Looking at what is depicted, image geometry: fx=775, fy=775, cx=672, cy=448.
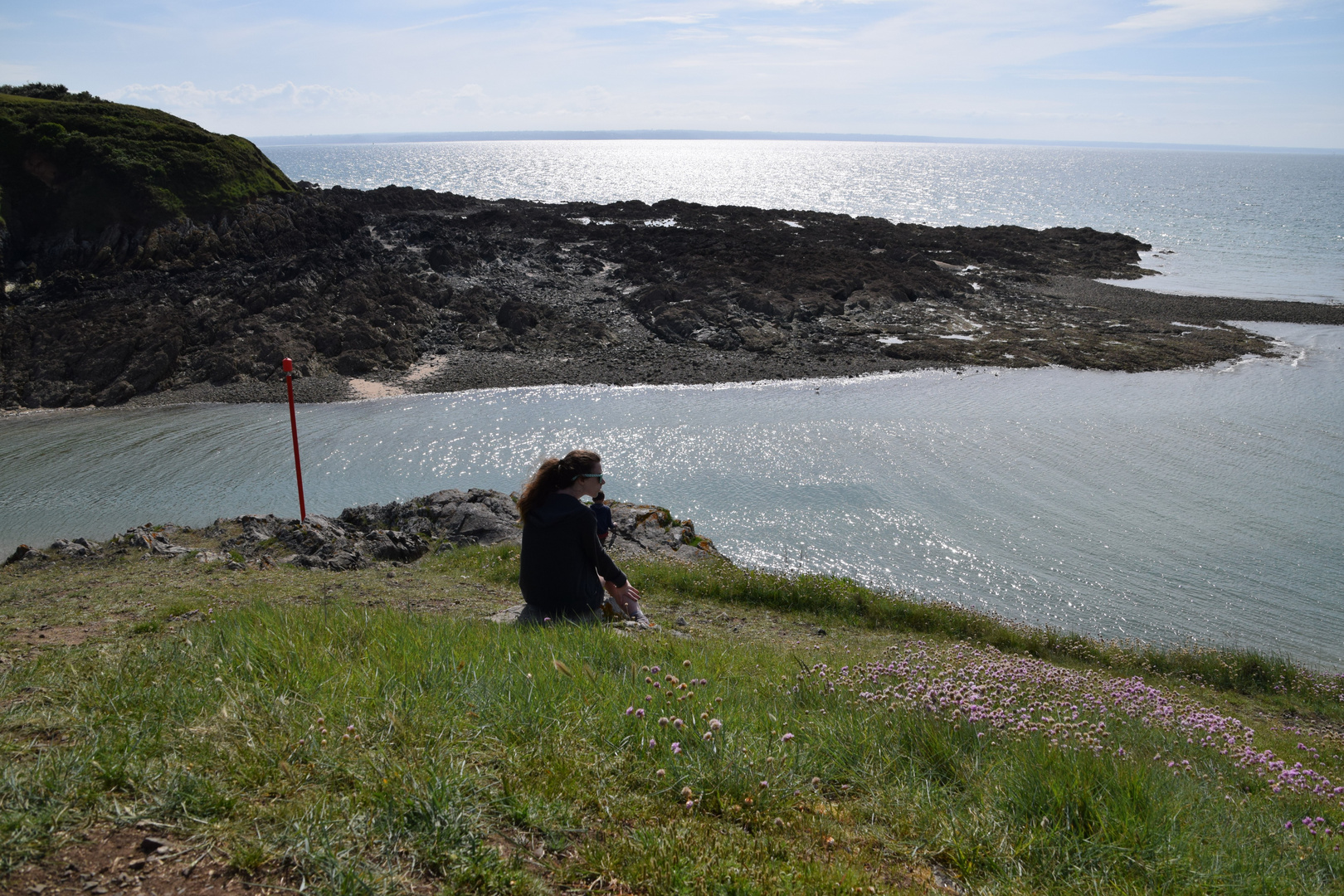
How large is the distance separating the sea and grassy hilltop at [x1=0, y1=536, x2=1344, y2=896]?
8.32 metres

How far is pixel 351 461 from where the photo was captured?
19.3 m

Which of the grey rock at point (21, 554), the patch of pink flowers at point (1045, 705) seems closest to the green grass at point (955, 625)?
the patch of pink flowers at point (1045, 705)

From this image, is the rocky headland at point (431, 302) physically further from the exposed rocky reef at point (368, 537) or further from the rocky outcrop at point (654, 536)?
the rocky outcrop at point (654, 536)

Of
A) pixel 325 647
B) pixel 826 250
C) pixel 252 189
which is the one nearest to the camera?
pixel 325 647

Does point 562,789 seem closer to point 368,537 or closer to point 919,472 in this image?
point 368,537

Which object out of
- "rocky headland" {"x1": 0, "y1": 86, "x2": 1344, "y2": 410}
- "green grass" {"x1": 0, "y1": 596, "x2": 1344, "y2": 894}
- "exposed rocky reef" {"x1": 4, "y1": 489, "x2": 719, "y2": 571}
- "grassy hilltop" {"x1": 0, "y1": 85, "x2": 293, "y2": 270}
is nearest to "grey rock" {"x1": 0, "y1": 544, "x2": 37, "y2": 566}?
"exposed rocky reef" {"x1": 4, "y1": 489, "x2": 719, "y2": 571}

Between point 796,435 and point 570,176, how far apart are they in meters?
136

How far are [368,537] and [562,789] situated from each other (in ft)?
35.8

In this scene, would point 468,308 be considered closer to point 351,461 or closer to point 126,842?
point 351,461

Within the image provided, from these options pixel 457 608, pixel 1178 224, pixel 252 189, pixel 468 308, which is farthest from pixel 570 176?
pixel 457 608

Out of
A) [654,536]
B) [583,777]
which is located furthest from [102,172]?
[583,777]

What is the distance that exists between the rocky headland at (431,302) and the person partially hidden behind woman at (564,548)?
68.8ft

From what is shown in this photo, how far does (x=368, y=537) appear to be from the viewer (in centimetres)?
1304

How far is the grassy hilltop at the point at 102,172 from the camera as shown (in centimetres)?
3384
